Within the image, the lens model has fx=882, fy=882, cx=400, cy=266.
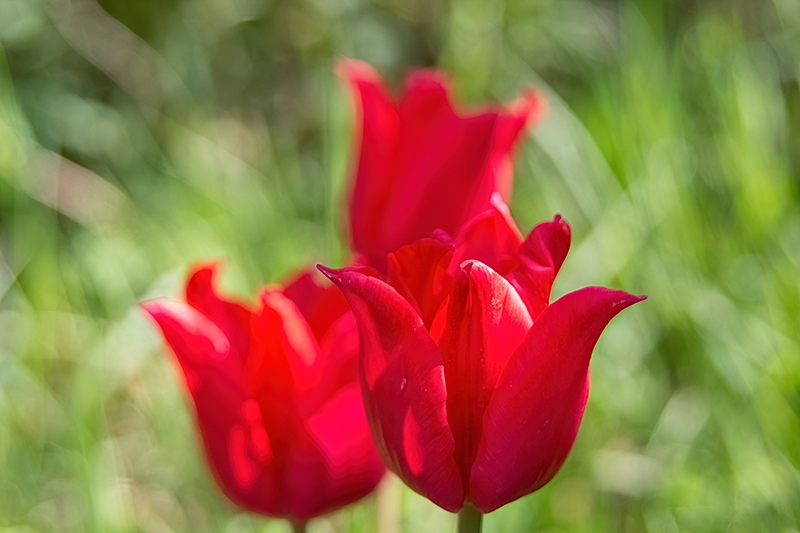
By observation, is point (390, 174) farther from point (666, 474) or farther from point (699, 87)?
point (699, 87)

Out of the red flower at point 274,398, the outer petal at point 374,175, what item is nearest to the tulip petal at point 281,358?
the red flower at point 274,398

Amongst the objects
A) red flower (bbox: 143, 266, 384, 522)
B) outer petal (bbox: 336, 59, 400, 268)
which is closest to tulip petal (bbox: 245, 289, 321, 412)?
red flower (bbox: 143, 266, 384, 522)

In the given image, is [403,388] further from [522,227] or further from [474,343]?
[522,227]

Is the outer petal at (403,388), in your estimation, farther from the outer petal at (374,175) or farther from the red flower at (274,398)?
the outer petal at (374,175)

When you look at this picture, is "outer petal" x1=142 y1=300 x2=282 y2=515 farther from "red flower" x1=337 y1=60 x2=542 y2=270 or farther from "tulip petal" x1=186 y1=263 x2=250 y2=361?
"red flower" x1=337 y1=60 x2=542 y2=270

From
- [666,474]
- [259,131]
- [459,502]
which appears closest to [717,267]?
[666,474]

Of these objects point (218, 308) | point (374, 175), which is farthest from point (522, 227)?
point (218, 308)
